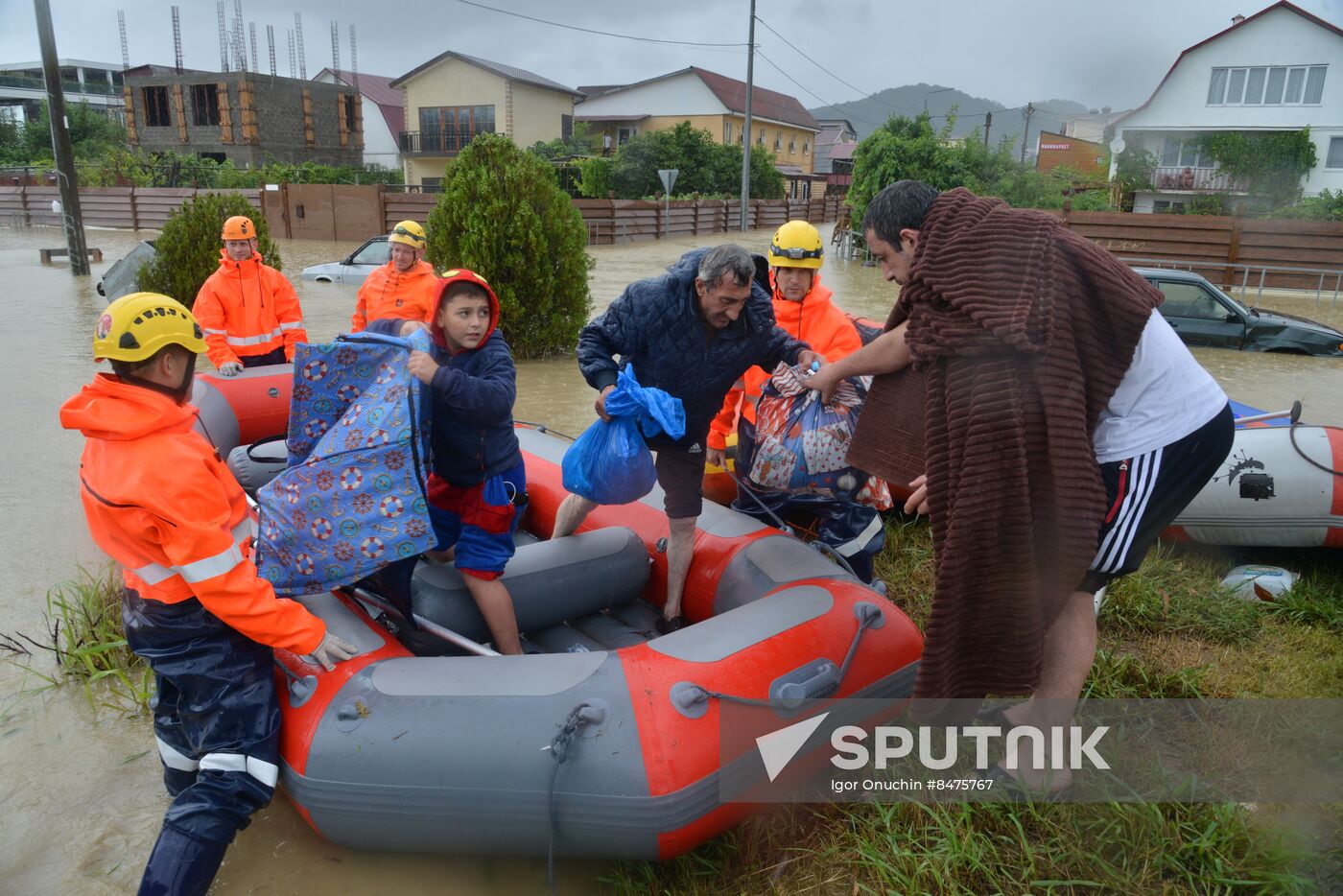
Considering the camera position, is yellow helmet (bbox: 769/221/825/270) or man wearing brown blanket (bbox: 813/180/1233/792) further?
yellow helmet (bbox: 769/221/825/270)

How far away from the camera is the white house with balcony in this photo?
585cm

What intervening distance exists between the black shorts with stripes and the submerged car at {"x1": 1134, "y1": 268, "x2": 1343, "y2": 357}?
9.47m

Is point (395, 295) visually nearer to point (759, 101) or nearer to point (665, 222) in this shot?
point (665, 222)

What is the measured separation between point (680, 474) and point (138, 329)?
1922 mm

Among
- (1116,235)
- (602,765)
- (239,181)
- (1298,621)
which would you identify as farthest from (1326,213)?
(239,181)

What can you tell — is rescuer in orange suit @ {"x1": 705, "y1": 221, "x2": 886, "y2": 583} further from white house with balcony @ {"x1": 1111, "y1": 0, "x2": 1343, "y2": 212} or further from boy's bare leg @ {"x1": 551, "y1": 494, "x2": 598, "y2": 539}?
white house with balcony @ {"x1": 1111, "y1": 0, "x2": 1343, "y2": 212}

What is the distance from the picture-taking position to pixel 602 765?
2594mm

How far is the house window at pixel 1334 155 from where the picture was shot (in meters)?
25.2

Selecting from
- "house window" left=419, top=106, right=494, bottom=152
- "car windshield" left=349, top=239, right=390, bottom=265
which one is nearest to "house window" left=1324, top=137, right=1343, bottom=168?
"car windshield" left=349, top=239, right=390, bottom=265

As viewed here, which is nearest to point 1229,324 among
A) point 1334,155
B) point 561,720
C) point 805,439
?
point 805,439

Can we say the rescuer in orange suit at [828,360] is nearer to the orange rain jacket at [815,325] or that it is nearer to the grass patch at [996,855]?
the orange rain jacket at [815,325]

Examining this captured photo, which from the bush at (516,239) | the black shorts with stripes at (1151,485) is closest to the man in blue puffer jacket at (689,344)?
the black shorts with stripes at (1151,485)

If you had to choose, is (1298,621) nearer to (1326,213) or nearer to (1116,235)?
(1116,235)

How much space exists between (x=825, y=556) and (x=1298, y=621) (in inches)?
83.9
